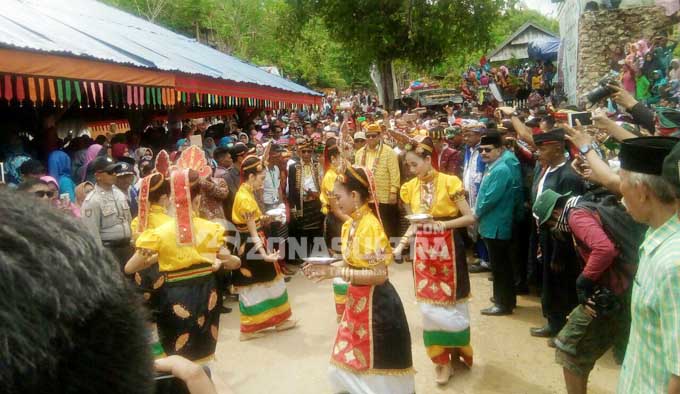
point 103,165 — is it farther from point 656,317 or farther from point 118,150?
point 656,317

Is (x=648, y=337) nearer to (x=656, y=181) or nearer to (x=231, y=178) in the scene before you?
(x=656, y=181)

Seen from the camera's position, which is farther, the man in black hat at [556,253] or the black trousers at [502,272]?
the black trousers at [502,272]

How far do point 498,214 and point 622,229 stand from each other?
6.69ft

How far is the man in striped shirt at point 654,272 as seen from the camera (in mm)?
1662

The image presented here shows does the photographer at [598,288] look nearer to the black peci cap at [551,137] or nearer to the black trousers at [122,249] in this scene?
the black peci cap at [551,137]

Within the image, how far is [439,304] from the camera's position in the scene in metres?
3.89

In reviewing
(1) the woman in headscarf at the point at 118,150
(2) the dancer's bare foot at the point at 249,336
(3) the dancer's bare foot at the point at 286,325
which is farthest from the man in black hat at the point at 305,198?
(2) the dancer's bare foot at the point at 249,336

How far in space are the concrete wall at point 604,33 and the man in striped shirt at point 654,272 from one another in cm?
1072

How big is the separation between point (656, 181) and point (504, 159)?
3250 millimetres

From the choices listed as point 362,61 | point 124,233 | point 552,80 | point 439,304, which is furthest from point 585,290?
point 362,61

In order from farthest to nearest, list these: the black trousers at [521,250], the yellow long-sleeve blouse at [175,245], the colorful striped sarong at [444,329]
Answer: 1. the black trousers at [521,250]
2. the colorful striped sarong at [444,329]
3. the yellow long-sleeve blouse at [175,245]

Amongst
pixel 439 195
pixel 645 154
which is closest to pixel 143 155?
pixel 439 195

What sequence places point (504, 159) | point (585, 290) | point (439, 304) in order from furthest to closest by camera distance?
1. point (504, 159)
2. point (439, 304)
3. point (585, 290)

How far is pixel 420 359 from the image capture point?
14.2 ft
